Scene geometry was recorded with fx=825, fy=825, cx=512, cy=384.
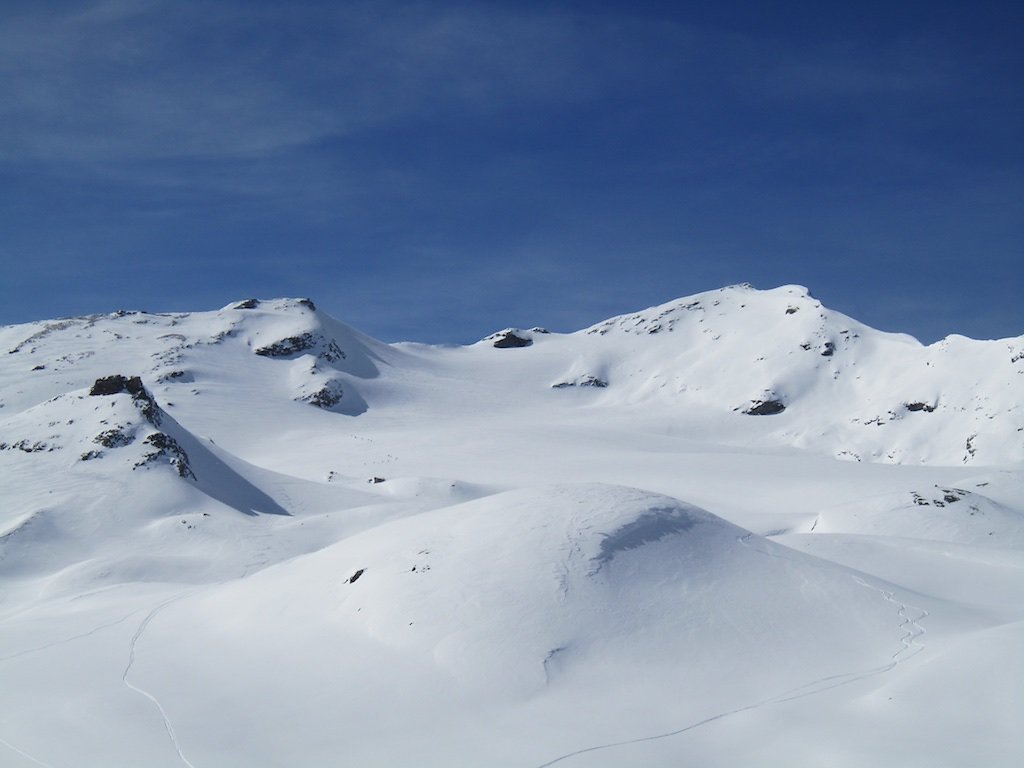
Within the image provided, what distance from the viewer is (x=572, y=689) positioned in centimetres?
1131

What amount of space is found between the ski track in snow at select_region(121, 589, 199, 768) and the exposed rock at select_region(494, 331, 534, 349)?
303 feet

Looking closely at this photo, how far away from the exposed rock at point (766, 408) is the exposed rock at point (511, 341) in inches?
1635

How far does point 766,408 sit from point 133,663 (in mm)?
68481

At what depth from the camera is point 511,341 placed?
113 meters

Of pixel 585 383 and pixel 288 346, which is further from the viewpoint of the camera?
pixel 585 383

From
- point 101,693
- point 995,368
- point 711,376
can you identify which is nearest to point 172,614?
point 101,693

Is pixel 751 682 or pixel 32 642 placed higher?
pixel 751 682

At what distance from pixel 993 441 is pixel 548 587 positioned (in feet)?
182

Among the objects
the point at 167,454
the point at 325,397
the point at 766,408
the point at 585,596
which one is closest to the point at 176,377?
the point at 325,397

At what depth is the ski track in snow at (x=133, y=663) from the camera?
Result: 1012 cm

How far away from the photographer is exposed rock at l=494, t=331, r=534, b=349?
112188 mm

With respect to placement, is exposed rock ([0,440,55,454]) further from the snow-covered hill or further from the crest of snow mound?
the crest of snow mound

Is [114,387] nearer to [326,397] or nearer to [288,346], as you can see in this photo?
[326,397]

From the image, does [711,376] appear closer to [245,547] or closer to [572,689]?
[245,547]
